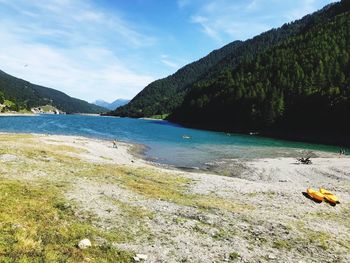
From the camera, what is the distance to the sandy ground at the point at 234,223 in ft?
74.7

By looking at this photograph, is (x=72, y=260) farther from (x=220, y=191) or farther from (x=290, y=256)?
(x=220, y=191)

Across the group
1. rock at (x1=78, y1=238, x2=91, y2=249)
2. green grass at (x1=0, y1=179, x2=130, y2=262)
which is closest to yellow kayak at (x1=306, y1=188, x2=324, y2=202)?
green grass at (x1=0, y1=179, x2=130, y2=262)

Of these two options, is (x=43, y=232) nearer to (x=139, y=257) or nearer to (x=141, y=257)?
(x=139, y=257)

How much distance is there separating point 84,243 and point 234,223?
469 inches

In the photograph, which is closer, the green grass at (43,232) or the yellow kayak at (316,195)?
the green grass at (43,232)

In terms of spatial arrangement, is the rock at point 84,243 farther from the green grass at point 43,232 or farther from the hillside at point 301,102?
the hillside at point 301,102

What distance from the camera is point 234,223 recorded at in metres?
28.0

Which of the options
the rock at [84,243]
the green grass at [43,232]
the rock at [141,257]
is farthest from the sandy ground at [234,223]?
the rock at [84,243]

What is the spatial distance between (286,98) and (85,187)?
Answer: 148585 mm

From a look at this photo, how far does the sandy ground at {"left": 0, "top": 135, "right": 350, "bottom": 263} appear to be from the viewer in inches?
897

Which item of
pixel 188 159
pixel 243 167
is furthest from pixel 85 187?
pixel 188 159

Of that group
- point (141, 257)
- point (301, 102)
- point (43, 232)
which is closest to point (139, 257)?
point (141, 257)

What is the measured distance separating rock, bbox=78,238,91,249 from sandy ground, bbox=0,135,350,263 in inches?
68.0

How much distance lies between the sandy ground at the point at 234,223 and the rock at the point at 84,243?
5.67ft
